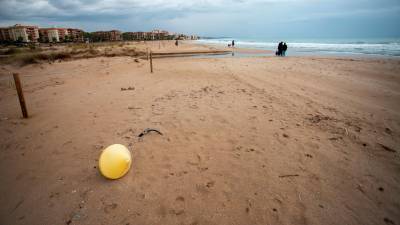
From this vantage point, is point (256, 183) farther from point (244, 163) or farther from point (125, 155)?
point (125, 155)

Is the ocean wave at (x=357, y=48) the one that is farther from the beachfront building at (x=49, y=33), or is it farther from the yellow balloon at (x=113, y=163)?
the beachfront building at (x=49, y=33)

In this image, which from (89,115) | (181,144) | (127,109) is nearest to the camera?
(181,144)

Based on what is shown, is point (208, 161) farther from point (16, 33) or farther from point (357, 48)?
point (16, 33)

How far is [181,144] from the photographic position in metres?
4.00

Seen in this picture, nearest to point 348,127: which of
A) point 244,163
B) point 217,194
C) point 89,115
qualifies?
point 244,163

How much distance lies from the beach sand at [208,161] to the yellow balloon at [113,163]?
0.16 metres

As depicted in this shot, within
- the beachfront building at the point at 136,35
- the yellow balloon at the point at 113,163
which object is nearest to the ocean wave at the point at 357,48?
the yellow balloon at the point at 113,163

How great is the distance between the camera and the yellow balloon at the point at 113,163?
9.57 ft

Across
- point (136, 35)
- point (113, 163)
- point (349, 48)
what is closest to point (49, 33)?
point (136, 35)

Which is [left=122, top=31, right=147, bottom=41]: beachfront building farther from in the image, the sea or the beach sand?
the beach sand

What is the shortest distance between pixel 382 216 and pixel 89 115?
6439 millimetres

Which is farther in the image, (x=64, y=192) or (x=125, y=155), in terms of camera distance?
(x=125, y=155)

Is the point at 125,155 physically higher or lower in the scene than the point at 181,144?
higher

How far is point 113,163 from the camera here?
2916mm
